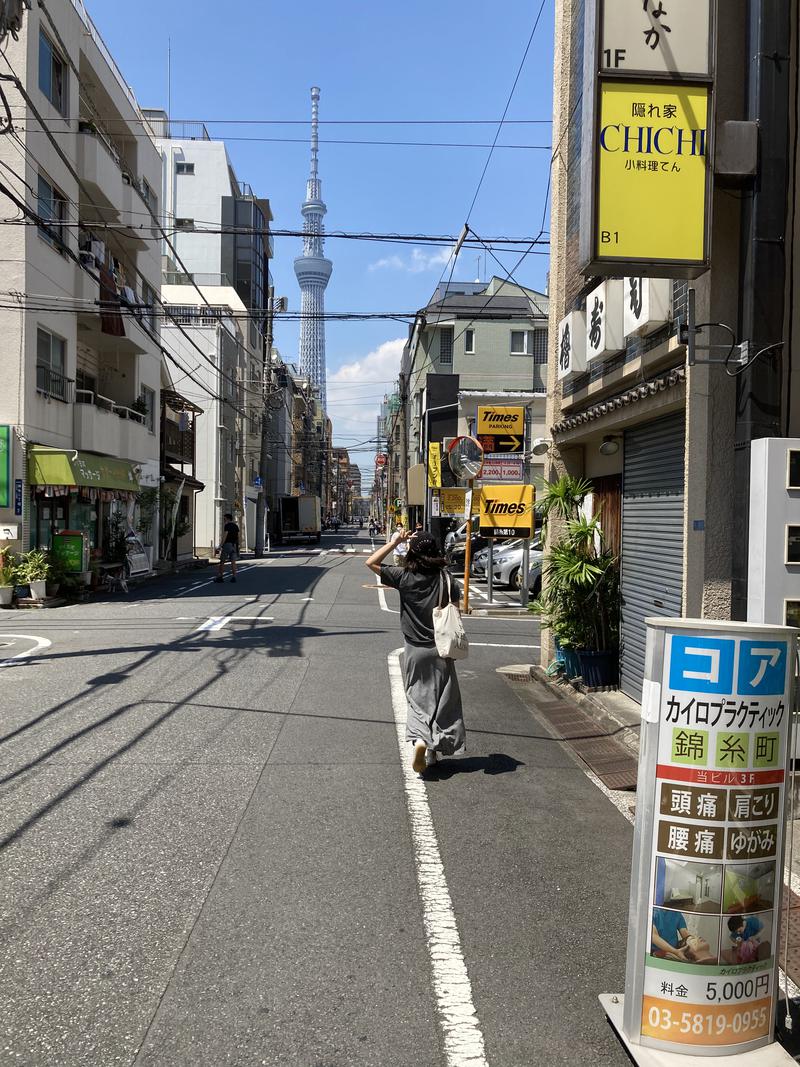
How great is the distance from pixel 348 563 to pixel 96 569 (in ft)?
45.1

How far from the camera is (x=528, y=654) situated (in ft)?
43.2

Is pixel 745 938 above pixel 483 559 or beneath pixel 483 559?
beneath

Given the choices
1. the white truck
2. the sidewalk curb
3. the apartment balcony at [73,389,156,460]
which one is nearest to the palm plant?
the sidewalk curb

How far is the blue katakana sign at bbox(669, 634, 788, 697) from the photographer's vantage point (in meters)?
3.02

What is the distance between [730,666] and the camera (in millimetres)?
3016

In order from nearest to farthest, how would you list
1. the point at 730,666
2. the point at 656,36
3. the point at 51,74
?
the point at 730,666 < the point at 656,36 < the point at 51,74

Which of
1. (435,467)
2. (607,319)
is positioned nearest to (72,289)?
(435,467)

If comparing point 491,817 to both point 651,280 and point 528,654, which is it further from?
point 528,654

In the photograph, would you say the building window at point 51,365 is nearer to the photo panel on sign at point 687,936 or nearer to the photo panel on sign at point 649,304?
the photo panel on sign at point 649,304

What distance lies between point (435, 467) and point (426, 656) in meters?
24.6

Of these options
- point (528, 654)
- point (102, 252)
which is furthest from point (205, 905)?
point (102, 252)

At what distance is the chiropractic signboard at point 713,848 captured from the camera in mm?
3016

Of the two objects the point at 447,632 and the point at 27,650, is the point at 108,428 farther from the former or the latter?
the point at 447,632

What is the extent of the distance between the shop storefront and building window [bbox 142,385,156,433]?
136 inches
